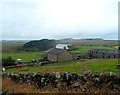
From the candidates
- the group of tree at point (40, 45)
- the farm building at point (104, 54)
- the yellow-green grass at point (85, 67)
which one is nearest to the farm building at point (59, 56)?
the farm building at point (104, 54)

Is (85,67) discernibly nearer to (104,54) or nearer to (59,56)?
(59,56)

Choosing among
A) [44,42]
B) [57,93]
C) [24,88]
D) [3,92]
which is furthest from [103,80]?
[44,42]

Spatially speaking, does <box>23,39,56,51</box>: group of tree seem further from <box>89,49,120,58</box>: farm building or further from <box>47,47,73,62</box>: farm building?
<box>47,47,73,62</box>: farm building

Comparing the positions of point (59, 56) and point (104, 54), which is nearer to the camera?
point (59, 56)

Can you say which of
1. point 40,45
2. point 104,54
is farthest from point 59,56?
point 40,45

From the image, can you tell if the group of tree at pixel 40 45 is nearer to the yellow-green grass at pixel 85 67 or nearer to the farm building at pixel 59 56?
the farm building at pixel 59 56

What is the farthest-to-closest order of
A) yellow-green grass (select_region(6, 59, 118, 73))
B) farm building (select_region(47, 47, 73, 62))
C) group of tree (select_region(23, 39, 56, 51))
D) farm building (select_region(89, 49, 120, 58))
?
group of tree (select_region(23, 39, 56, 51)), farm building (select_region(89, 49, 120, 58)), farm building (select_region(47, 47, 73, 62)), yellow-green grass (select_region(6, 59, 118, 73))

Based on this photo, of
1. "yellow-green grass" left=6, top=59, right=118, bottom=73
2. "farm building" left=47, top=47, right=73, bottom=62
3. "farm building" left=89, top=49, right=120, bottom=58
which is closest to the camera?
"yellow-green grass" left=6, top=59, right=118, bottom=73

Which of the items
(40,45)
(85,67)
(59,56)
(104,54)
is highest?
(85,67)

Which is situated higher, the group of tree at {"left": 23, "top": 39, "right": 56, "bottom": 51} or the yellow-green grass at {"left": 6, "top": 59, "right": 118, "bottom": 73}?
the yellow-green grass at {"left": 6, "top": 59, "right": 118, "bottom": 73}

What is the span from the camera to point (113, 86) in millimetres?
10312

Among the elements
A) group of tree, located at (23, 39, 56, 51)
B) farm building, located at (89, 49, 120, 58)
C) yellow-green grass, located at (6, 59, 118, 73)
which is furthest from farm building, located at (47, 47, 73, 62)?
group of tree, located at (23, 39, 56, 51)

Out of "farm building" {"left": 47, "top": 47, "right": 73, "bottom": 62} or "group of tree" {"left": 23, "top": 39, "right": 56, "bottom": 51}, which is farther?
"group of tree" {"left": 23, "top": 39, "right": 56, "bottom": 51}

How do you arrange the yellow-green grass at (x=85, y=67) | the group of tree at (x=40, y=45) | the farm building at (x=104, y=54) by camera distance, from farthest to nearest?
the group of tree at (x=40, y=45) < the farm building at (x=104, y=54) < the yellow-green grass at (x=85, y=67)
